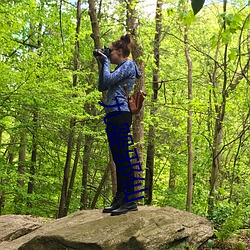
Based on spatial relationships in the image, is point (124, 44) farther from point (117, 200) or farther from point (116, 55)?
point (117, 200)

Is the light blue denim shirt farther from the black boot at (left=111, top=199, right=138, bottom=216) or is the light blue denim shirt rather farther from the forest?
the forest

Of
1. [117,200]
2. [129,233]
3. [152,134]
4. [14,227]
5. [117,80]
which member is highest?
[117,80]

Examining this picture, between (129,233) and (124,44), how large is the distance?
212cm

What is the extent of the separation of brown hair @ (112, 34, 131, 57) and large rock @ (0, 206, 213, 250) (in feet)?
6.35

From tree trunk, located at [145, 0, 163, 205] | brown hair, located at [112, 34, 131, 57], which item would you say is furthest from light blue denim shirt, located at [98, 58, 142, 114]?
tree trunk, located at [145, 0, 163, 205]

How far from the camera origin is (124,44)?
4113mm

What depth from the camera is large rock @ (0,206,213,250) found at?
3.63m

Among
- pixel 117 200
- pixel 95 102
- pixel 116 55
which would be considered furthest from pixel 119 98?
pixel 95 102

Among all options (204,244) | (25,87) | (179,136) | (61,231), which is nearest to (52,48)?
(25,87)

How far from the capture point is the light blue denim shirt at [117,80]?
3957mm

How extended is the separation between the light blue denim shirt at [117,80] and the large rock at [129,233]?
4.25ft

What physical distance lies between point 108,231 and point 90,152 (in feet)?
27.6

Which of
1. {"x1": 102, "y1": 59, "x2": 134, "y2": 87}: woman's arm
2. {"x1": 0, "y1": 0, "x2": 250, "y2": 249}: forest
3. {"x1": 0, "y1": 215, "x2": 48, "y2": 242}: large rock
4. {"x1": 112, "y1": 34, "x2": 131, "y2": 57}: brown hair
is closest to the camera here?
{"x1": 102, "y1": 59, "x2": 134, "y2": 87}: woman's arm

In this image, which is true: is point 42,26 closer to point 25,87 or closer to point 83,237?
point 25,87
